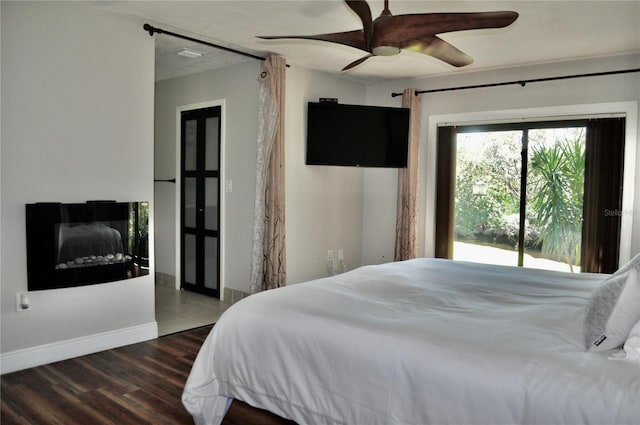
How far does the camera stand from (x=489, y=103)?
5137 mm

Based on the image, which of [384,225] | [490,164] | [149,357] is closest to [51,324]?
[149,357]

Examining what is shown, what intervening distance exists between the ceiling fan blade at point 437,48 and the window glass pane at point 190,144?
3.34 metres

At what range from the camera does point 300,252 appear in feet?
17.1

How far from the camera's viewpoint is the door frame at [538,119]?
173 inches

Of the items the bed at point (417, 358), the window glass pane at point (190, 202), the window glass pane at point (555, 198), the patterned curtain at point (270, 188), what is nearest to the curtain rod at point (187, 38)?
the patterned curtain at point (270, 188)

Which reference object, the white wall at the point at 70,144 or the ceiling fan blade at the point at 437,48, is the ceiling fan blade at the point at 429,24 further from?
the white wall at the point at 70,144

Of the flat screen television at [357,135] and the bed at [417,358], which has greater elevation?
the flat screen television at [357,135]

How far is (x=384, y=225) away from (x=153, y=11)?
350cm

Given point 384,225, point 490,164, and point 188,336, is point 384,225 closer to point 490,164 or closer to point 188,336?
point 490,164

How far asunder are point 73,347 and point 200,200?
7.95 ft

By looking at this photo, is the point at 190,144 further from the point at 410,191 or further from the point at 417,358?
the point at 417,358

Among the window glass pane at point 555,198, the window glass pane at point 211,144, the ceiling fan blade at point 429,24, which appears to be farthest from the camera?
the window glass pane at point 211,144

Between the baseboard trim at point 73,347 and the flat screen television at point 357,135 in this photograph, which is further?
the flat screen television at point 357,135

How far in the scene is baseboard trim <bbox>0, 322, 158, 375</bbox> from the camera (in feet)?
10.4
